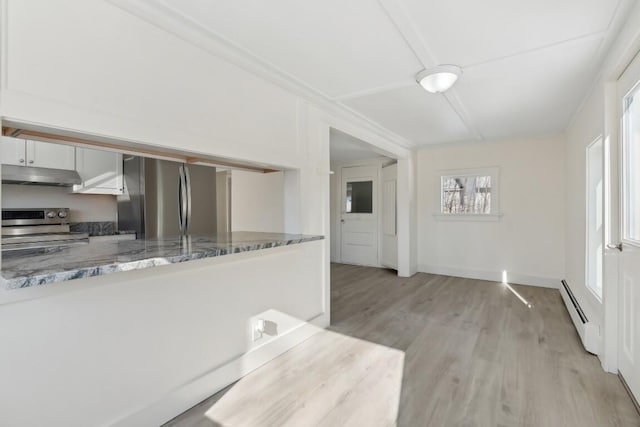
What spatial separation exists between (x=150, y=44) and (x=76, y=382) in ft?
5.41

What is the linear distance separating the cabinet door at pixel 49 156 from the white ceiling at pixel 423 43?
224 cm

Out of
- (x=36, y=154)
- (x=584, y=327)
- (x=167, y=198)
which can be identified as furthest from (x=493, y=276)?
(x=36, y=154)

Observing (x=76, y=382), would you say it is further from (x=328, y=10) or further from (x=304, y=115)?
(x=304, y=115)

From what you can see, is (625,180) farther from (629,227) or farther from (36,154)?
(36,154)

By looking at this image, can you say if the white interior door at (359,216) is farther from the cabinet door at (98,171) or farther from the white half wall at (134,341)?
the cabinet door at (98,171)

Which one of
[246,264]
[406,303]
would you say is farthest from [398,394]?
[406,303]

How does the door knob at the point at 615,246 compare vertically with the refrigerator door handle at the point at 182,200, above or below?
below

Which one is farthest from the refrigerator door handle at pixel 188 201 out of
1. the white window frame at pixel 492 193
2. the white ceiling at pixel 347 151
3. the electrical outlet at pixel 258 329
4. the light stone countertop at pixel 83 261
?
the white window frame at pixel 492 193

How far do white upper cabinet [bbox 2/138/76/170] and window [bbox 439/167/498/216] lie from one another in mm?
5095

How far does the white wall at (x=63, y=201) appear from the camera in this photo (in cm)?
299

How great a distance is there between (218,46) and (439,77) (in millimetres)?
1577

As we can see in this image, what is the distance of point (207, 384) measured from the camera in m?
1.86

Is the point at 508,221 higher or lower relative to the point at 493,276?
higher

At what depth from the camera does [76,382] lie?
1.34 m
